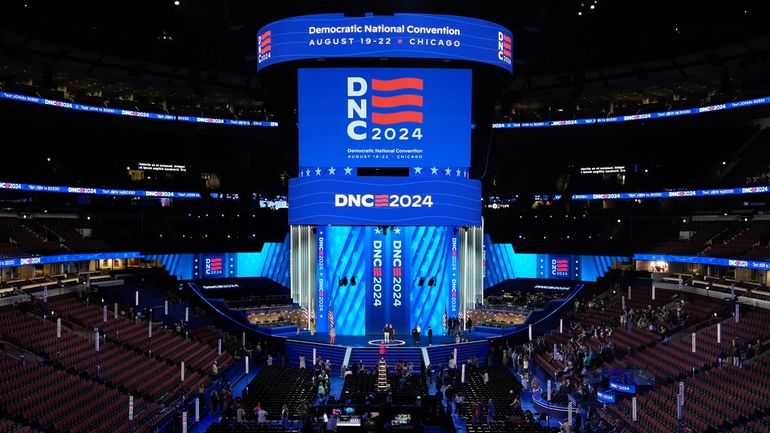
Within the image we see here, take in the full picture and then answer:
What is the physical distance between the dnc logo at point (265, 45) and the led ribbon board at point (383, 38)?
0.16 feet

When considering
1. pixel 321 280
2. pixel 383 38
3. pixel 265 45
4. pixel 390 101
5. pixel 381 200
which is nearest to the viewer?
pixel 383 38

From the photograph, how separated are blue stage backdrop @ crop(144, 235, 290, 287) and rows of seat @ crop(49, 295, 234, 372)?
41.0ft

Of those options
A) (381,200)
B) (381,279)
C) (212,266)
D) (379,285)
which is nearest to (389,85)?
(381,200)

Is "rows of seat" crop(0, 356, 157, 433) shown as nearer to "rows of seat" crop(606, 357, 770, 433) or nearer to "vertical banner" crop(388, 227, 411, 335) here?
"rows of seat" crop(606, 357, 770, 433)

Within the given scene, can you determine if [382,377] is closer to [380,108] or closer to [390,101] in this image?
[380,108]

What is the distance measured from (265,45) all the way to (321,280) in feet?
41.8

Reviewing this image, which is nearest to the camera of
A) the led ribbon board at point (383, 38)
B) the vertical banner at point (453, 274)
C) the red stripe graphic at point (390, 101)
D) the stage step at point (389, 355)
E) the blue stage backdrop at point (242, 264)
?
the led ribbon board at point (383, 38)

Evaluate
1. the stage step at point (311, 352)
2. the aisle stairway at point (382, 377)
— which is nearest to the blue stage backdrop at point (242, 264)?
the stage step at point (311, 352)

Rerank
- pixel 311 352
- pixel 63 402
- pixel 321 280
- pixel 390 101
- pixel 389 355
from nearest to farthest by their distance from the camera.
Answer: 1. pixel 63 402
2. pixel 390 101
3. pixel 389 355
4. pixel 311 352
5. pixel 321 280

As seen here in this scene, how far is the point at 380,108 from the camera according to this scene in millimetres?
34125

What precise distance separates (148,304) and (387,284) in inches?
503

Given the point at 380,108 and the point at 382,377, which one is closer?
the point at 382,377

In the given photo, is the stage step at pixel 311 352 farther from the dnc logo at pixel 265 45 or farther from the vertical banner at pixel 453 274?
the dnc logo at pixel 265 45

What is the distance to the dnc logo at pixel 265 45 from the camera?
34362 millimetres
